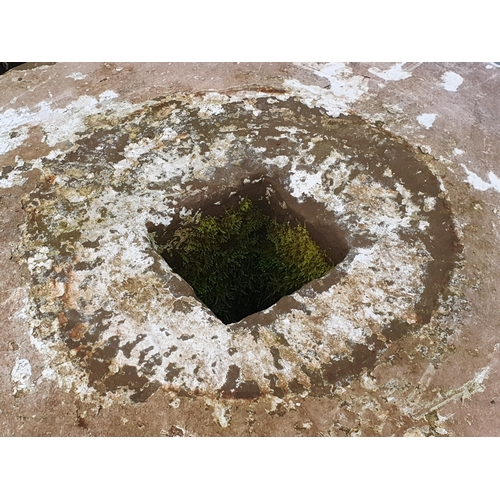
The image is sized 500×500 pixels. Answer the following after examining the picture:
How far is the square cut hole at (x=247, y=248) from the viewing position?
2.48 m

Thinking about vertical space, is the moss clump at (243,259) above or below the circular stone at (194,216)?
below

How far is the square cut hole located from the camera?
2484mm

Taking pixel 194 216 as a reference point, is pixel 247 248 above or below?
below

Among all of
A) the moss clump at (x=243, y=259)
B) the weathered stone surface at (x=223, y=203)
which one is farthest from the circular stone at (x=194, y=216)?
the moss clump at (x=243, y=259)

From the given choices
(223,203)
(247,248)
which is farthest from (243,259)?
(223,203)

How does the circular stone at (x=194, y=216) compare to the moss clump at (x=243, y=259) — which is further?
the moss clump at (x=243, y=259)

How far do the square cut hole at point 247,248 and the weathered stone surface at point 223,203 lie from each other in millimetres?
63

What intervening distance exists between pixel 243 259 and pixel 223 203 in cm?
44

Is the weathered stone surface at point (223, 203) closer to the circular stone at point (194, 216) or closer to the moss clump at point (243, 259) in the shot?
the circular stone at point (194, 216)

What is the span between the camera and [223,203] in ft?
8.46

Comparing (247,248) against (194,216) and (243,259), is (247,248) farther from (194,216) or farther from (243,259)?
(194,216)

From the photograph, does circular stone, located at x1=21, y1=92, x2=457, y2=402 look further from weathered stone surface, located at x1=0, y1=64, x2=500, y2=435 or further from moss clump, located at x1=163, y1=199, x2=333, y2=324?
moss clump, located at x1=163, y1=199, x2=333, y2=324

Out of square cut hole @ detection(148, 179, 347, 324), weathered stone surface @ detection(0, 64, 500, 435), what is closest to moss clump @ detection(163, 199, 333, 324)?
square cut hole @ detection(148, 179, 347, 324)

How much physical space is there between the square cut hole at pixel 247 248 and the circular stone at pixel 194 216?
7 centimetres
